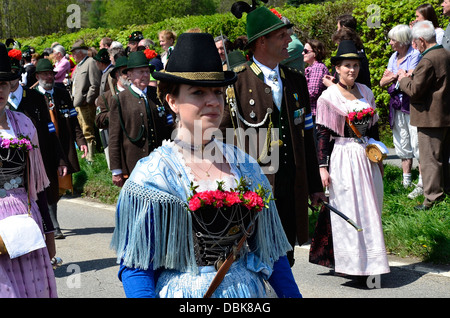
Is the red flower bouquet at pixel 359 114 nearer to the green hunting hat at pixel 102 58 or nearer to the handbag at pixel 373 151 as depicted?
the handbag at pixel 373 151

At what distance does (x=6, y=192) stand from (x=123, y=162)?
2726 millimetres

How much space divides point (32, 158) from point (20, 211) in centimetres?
41

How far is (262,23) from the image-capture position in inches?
196

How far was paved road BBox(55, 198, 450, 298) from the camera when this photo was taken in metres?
6.16

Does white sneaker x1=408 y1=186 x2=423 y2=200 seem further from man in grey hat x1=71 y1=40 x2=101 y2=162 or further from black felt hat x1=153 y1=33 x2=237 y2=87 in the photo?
man in grey hat x1=71 y1=40 x2=101 y2=162

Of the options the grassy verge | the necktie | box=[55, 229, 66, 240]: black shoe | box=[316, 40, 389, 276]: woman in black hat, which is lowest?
box=[55, 229, 66, 240]: black shoe

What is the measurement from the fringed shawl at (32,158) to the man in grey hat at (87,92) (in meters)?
8.89

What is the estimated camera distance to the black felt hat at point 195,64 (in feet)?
9.61

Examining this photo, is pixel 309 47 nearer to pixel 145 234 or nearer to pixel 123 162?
pixel 123 162

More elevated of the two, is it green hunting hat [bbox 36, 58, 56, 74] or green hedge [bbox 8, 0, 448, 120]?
green hedge [bbox 8, 0, 448, 120]

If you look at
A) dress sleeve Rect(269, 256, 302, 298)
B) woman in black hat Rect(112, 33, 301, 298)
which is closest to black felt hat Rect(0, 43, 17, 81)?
woman in black hat Rect(112, 33, 301, 298)

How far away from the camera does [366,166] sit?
6555 mm

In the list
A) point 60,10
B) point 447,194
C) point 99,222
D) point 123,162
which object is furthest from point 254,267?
point 60,10

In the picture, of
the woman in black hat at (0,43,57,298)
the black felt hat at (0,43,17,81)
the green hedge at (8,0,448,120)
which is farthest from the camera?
the green hedge at (8,0,448,120)
